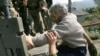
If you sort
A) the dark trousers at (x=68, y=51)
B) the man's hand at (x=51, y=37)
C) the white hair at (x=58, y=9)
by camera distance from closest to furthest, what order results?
the man's hand at (x=51, y=37) < the white hair at (x=58, y=9) < the dark trousers at (x=68, y=51)

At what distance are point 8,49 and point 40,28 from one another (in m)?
6.21

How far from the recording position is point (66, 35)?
232 inches

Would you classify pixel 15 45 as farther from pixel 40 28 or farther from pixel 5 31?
pixel 40 28

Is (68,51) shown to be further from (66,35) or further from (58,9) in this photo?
(58,9)

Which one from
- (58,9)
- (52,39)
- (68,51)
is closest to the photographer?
(52,39)

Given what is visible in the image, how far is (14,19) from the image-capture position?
222 inches

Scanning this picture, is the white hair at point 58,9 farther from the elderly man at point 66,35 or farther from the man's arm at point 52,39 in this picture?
the man's arm at point 52,39

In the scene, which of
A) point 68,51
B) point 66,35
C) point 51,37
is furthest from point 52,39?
point 68,51

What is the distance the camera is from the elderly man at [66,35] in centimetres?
564

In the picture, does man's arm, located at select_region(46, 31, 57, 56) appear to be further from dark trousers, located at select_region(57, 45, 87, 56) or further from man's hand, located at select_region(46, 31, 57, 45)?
dark trousers, located at select_region(57, 45, 87, 56)

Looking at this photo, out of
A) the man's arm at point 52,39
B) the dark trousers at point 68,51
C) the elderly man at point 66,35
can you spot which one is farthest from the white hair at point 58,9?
the dark trousers at point 68,51

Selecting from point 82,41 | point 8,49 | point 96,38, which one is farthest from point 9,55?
point 96,38

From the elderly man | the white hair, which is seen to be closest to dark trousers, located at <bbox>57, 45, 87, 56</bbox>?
the elderly man

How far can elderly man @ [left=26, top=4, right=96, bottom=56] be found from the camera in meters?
5.64
